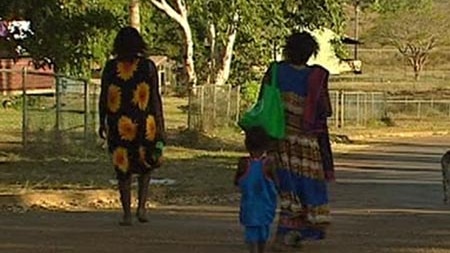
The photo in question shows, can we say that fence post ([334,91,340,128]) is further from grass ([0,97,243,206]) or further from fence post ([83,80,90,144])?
fence post ([83,80,90,144])

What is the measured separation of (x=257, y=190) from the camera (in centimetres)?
899

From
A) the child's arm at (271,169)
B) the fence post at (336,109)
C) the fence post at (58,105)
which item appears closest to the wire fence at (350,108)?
the fence post at (336,109)

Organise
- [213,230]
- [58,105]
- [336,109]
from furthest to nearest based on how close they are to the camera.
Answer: [336,109]
[58,105]
[213,230]

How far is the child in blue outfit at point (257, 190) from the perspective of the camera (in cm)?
899

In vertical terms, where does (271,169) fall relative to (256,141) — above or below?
below

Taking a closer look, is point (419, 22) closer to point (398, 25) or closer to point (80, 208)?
point (398, 25)

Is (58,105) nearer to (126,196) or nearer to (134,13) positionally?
(134,13)

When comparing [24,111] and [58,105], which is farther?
[58,105]

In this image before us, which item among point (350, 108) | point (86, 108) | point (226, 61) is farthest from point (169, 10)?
point (350, 108)

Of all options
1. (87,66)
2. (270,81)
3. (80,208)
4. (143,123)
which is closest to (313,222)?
(270,81)

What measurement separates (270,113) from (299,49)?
66 centimetres

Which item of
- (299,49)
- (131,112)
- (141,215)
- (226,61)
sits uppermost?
(226,61)

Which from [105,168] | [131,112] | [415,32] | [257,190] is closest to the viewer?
[257,190]

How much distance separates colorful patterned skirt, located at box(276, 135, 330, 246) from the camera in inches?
393
